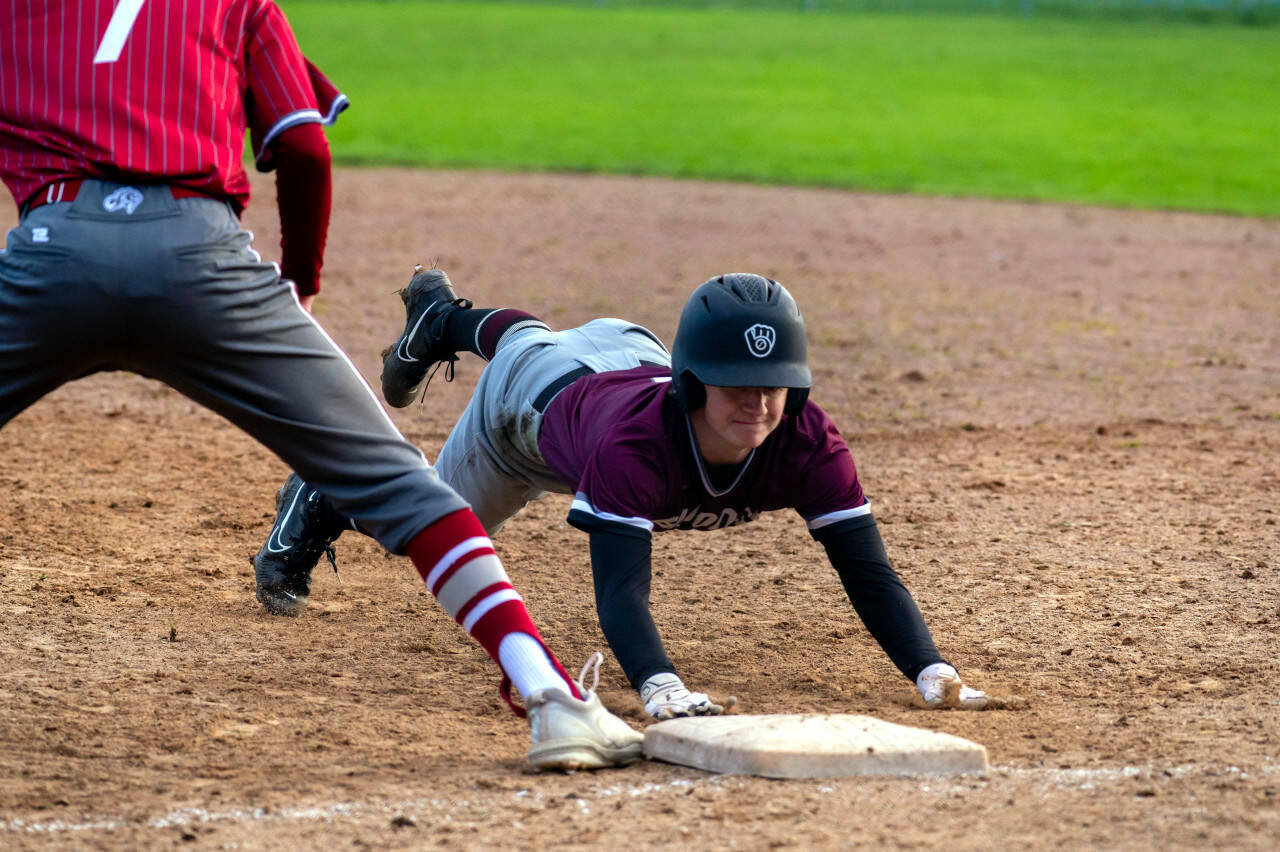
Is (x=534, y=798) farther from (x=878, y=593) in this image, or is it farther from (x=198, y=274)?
(x=198, y=274)

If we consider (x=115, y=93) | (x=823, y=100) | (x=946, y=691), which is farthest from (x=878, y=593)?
(x=823, y=100)

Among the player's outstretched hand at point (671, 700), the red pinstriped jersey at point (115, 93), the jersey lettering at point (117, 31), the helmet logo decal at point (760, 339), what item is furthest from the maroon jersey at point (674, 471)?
the jersey lettering at point (117, 31)

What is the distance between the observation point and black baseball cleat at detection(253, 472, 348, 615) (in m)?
3.95

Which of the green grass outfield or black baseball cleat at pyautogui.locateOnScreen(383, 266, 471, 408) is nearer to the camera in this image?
black baseball cleat at pyautogui.locateOnScreen(383, 266, 471, 408)

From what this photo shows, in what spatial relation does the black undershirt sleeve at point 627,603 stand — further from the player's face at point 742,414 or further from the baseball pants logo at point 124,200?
the baseball pants logo at point 124,200

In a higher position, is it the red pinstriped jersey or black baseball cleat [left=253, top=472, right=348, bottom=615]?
the red pinstriped jersey

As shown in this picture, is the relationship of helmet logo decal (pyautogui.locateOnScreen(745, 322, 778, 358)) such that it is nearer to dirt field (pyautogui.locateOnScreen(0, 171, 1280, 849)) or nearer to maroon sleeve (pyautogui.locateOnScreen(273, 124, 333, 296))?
dirt field (pyautogui.locateOnScreen(0, 171, 1280, 849))

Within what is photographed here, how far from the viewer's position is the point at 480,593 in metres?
2.88

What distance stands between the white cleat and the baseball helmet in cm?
73

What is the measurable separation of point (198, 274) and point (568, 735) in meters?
1.09

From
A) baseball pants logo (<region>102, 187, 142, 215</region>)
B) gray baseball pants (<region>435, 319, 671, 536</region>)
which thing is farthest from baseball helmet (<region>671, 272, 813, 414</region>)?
baseball pants logo (<region>102, 187, 142, 215</region>)

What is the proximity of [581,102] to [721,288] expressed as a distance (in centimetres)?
1502

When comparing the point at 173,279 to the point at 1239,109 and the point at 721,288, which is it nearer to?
the point at 721,288

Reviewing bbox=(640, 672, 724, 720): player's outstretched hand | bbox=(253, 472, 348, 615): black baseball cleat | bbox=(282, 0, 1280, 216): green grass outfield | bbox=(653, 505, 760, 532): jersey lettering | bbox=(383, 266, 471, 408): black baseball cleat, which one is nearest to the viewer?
bbox=(640, 672, 724, 720): player's outstretched hand
